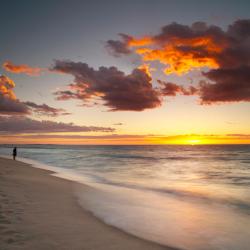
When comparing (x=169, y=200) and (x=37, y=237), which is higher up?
(x=37, y=237)

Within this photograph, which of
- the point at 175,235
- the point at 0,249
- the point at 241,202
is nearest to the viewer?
the point at 0,249

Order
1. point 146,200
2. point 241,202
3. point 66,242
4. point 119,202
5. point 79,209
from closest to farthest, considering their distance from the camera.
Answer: point 66,242 < point 79,209 < point 119,202 < point 146,200 < point 241,202

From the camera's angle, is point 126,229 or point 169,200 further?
point 169,200

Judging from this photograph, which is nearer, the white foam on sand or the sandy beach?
the sandy beach

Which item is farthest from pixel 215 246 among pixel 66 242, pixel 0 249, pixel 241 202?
pixel 241 202

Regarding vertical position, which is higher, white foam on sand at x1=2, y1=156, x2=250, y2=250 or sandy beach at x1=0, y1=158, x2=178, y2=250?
sandy beach at x1=0, y1=158, x2=178, y2=250

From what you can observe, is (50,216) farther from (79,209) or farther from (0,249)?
(0,249)

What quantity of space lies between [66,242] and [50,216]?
2272 mm

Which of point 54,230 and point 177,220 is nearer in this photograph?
point 54,230

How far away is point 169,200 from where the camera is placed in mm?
13680

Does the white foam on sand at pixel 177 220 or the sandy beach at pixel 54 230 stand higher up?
the sandy beach at pixel 54 230

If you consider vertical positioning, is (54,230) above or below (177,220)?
above

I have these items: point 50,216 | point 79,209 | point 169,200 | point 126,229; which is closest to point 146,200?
point 169,200

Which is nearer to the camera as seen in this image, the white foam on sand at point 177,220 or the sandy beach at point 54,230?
the sandy beach at point 54,230
